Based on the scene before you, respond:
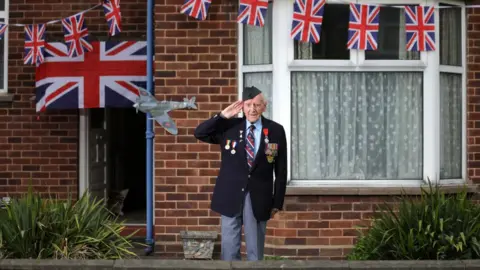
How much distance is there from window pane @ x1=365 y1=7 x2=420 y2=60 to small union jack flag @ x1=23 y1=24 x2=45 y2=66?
3943 mm

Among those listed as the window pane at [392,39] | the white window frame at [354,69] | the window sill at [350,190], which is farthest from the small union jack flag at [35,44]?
the window pane at [392,39]

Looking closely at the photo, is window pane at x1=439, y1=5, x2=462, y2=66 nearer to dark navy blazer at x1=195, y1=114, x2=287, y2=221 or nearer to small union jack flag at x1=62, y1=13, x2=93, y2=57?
dark navy blazer at x1=195, y1=114, x2=287, y2=221

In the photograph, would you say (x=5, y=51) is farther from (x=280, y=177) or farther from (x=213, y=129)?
(x=280, y=177)

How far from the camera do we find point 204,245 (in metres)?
9.92

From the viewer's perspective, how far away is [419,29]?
9898mm

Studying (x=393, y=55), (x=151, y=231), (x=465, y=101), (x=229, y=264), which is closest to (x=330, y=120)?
(x=393, y=55)

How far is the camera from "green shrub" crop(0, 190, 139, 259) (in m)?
7.82

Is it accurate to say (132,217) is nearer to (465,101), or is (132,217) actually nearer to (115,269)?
(465,101)

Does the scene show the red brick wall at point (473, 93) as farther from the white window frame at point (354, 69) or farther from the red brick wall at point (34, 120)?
the red brick wall at point (34, 120)

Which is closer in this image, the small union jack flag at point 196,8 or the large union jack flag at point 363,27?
the large union jack flag at point 363,27

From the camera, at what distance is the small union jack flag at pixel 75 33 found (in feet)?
36.9

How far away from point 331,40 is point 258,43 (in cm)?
79

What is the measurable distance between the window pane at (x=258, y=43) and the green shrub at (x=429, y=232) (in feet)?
7.69

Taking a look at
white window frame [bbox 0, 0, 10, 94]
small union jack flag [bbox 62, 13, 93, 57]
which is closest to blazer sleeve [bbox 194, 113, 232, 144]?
small union jack flag [bbox 62, 13, 93, 57]
